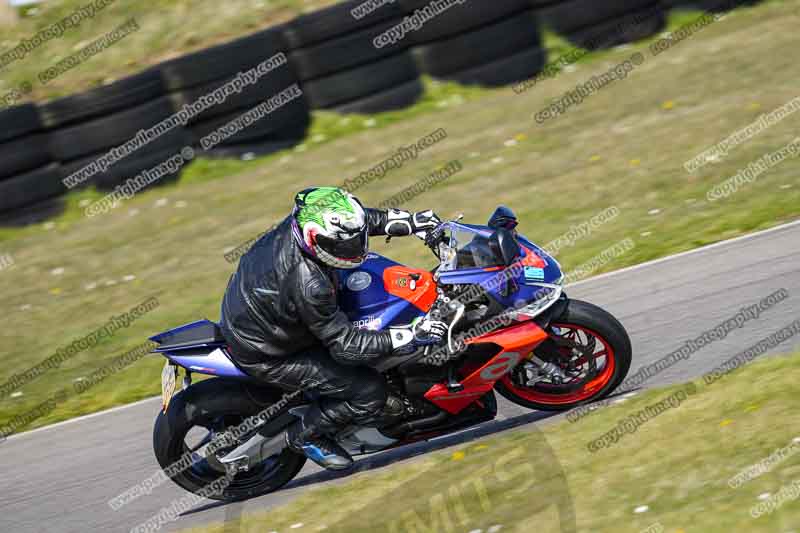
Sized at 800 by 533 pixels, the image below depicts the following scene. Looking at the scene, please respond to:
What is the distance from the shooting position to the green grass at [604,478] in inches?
195

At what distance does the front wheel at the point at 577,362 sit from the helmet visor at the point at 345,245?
53.4 inches

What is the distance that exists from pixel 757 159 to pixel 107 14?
984 cm

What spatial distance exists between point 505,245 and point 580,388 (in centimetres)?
122

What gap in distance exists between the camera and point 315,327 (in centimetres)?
558

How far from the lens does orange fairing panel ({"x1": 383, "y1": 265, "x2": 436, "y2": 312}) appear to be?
19.6 feet

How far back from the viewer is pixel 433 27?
1330 centimetres

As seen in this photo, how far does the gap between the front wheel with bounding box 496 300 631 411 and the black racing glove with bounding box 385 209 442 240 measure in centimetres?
100

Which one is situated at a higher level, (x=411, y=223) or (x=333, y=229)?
(x=333, y=229)

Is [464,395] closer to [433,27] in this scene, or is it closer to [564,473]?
[564,473]

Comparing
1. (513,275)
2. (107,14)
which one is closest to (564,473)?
(513,275)
